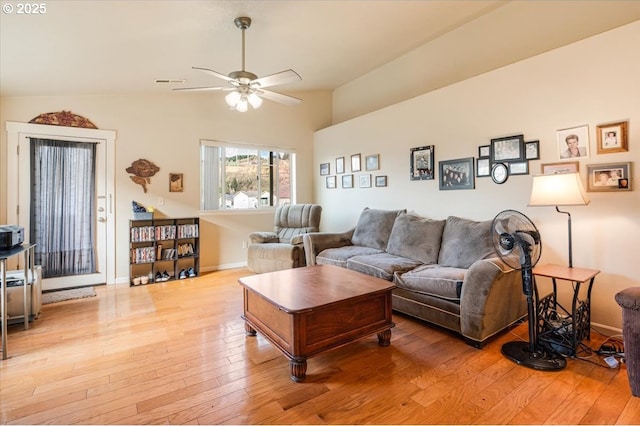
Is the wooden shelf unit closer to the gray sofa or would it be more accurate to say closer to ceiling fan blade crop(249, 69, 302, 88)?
the gray sofa

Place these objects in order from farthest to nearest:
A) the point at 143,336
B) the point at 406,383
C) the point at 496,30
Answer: the point at 496,30
the point at 143,336
the point at 406,383

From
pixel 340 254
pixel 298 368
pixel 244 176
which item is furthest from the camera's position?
pixel 244 176

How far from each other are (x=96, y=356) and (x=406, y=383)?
2.22 meters

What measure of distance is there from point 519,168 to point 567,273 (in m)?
1.12

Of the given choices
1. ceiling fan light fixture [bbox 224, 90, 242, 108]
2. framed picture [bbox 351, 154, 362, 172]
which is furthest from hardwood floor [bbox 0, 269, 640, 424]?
framed picture [bbox 351, 154, 362, 172]

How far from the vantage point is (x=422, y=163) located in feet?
12.9

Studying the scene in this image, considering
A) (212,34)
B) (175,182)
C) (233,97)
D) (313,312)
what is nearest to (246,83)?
(233,97)

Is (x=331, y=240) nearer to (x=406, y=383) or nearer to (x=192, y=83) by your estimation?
(x=406, y=383)

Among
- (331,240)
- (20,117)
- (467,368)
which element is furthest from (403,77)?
(20,117)

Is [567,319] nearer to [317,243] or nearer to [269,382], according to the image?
[269,382]

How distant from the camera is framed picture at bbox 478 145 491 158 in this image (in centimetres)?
326

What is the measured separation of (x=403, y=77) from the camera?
15.0ft

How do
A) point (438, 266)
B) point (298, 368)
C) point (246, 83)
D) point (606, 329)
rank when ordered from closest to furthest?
point (298, 368) < point (606, 329) < point (246, 83) < point (438, 266)

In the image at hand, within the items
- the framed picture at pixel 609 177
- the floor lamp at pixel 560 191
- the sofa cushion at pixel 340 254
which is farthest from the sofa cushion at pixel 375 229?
the framed picture at pixel 609 177
